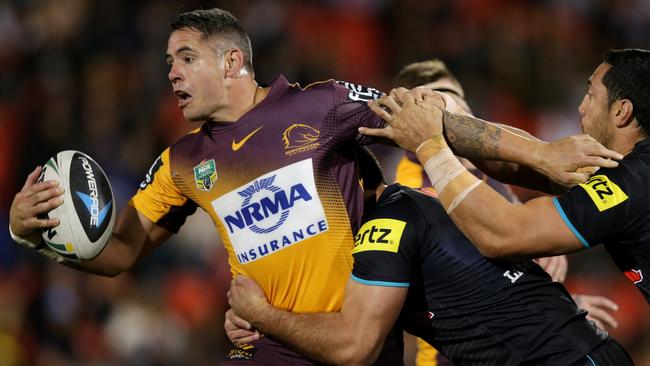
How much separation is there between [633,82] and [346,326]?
155 centimetres

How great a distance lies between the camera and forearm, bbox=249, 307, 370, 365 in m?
4.17

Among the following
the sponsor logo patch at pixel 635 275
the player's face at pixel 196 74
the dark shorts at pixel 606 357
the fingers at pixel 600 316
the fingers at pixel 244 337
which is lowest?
the fingers at pixel 600 316

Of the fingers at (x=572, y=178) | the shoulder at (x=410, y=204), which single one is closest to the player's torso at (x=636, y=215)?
the fingers at (x=572, y=178)

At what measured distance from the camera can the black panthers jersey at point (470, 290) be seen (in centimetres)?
410

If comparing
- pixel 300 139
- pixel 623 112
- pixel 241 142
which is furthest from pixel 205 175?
pixel 623 112

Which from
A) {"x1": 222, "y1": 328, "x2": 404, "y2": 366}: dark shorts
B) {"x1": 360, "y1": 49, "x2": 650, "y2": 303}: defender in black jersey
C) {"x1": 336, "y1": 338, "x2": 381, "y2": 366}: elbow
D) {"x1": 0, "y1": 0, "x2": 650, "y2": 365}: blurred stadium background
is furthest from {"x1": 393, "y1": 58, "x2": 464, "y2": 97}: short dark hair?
{"x1": 0, "y1": 0, "x2": 650, "y2": 365}: blurred stadium background

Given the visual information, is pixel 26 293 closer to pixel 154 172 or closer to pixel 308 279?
pixel 154 172

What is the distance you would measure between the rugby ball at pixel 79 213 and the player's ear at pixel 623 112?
230 centimetres

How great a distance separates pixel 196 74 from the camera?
4730 millimetres

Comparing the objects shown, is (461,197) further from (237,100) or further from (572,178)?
(237,100)

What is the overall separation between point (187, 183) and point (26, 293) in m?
4.83

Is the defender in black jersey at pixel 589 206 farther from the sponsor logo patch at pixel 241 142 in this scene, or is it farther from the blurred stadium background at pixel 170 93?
the blurred stadium background at pixel 170 93

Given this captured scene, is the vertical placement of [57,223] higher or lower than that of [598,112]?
lower

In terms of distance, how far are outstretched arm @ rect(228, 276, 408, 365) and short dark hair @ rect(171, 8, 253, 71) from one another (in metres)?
1.27
